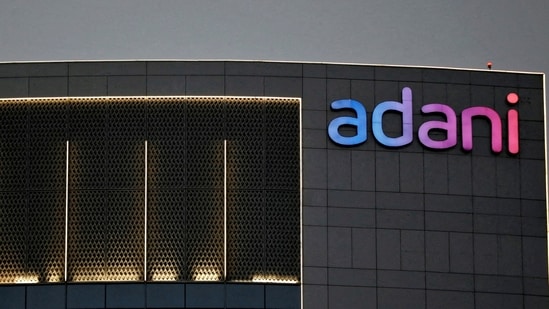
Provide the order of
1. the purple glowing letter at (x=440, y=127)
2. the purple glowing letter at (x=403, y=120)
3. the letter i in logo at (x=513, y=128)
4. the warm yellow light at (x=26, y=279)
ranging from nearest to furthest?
1. the warm yellow light at (x=26, y=279)
2. the purple glowing letter at (x=403, y=120)
3. the purple glowing letter at (x=440, y=127)
4. the letter i in logo at (x=513, y=128)

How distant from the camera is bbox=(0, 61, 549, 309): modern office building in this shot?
150 feet

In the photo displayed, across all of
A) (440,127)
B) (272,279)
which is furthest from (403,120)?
(272,279)

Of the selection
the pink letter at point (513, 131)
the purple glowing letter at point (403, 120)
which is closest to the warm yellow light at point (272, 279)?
the purple glowing letter at point (403, 120)

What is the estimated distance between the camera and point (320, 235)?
46.1 m

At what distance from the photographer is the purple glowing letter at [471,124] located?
1859 inches

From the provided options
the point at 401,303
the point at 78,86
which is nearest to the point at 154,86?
the point at 78,86

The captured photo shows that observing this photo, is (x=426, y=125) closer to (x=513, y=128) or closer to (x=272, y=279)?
(x=513, y=128)

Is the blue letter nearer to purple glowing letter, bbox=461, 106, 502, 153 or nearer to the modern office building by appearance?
the modern office building

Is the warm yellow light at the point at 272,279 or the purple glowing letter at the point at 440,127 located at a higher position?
the purple glowing letter at the point at 440,127

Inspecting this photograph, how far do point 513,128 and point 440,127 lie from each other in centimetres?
236

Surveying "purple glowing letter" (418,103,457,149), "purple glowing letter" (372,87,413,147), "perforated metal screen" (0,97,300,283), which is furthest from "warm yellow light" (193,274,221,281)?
"purple glowing letter" (418,103,457,149)

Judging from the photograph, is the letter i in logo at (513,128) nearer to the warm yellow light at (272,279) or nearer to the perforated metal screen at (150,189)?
the perforated metal screen at (150,189)

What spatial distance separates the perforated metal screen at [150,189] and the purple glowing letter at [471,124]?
5.10 m

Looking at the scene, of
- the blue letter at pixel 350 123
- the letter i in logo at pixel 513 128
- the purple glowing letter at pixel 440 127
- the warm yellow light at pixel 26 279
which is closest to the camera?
the warm yellow light at pixel 26 279
